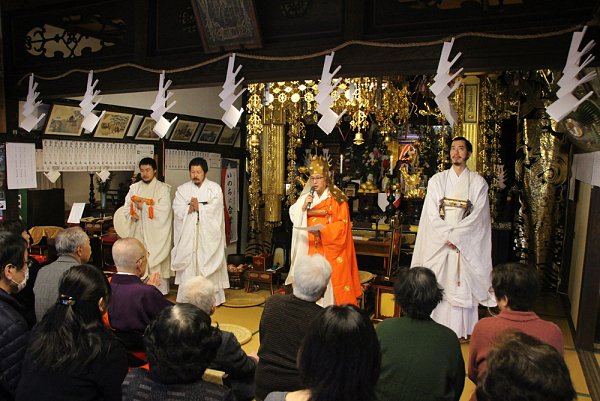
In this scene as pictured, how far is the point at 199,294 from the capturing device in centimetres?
244

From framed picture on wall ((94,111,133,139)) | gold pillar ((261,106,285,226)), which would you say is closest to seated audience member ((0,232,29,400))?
framed picture on wall ((94,111,133,139))

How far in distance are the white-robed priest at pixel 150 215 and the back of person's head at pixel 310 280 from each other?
158 inches

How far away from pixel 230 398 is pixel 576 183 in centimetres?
570

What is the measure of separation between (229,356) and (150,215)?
159 inches

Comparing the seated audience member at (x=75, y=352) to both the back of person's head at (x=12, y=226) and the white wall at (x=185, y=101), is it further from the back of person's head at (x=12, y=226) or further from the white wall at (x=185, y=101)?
the white wall at (x=185, y=101)

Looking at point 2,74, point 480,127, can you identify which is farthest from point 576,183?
point 2,74

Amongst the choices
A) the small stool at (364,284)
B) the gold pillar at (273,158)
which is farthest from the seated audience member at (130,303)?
the gold pillar at (273,158)

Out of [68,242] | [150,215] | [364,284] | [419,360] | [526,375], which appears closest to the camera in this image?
[526,375]

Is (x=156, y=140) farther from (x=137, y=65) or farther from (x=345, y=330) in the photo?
(x=345, y=330)

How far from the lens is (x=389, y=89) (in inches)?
270

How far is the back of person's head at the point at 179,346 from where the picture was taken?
167cm

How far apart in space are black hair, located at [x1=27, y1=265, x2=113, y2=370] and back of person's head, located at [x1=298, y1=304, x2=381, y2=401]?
41.5 inches

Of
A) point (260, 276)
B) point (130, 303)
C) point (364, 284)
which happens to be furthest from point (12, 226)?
point (364, 284)

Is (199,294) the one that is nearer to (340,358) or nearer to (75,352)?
(75,352)
